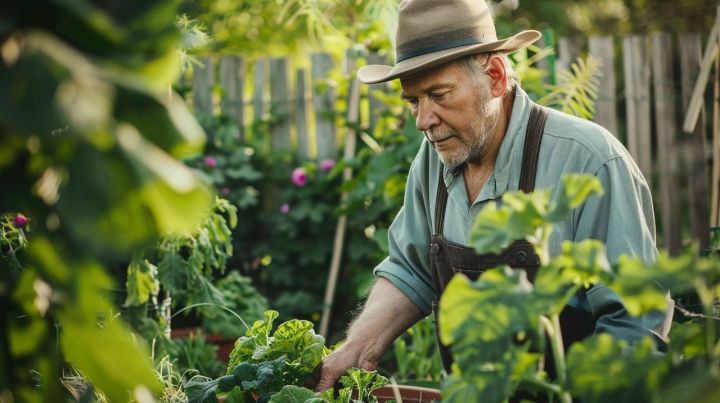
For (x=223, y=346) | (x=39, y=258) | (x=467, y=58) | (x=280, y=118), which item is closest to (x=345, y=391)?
(x=467, y=58)

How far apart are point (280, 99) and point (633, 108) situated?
2225mm

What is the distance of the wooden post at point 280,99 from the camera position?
5.48 metres

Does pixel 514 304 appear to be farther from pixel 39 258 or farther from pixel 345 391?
pixel 345 391

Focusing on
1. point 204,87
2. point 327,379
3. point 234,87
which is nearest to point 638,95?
point 234,87

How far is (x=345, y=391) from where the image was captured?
196cm

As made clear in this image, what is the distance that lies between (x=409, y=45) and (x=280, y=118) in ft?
10.2

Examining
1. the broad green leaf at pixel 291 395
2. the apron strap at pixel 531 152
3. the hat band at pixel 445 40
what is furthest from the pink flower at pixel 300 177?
the broad green leaf at pixel 291 395

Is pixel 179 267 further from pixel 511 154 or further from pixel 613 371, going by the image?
pixel 613 371

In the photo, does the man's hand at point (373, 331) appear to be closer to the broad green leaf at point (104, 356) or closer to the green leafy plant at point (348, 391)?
the green leafy plant at point (348, 391)

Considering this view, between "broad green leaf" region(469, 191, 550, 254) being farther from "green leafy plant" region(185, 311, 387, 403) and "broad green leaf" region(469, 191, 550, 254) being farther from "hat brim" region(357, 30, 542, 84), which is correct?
"hat brim" region(357, 30, 542, 84)

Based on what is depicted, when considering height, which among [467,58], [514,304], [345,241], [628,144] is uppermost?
[514,304]

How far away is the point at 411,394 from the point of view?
6.97 ft

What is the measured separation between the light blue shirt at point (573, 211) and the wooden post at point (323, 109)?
2677 millimetres

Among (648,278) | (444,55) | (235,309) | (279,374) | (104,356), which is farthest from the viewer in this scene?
(235,309)
